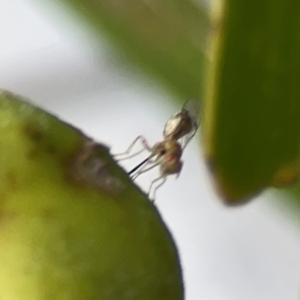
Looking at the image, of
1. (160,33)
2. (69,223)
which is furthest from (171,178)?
(69,223)

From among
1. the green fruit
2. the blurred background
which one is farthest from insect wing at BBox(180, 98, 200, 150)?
the blurred background

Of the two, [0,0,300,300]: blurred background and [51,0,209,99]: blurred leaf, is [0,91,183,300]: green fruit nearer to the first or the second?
[51,0,209,99]: blurred leaf

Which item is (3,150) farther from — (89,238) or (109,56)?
(109,56)

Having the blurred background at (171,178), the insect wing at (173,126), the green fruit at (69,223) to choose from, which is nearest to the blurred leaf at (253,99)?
the green fruit at (69,223)

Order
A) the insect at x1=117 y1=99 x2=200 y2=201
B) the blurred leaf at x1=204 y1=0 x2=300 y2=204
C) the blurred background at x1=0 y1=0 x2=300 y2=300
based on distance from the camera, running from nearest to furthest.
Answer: the blurred leaf at x1=204 y1=0 x2=300 y2=204 → the insect at x1=117 y1=99 x2=200 y2=201 → the blurred background at x1=0 y1=0 x2=300 y2=300

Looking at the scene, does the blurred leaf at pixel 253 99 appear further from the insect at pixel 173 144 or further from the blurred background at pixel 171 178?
the blurred background at pixel 171 178

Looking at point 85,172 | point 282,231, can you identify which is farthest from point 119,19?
point 282,231

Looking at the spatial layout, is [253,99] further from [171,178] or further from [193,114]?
[171,178]
